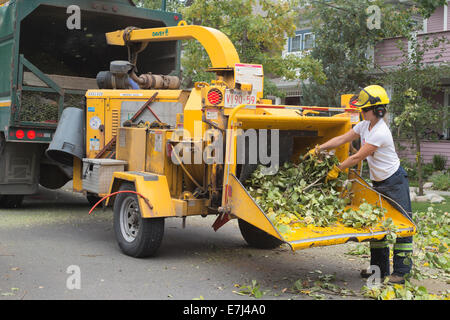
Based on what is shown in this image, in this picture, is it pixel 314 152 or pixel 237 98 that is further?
pixel 314 152

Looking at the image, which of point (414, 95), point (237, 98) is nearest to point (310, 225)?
point (237, 98)

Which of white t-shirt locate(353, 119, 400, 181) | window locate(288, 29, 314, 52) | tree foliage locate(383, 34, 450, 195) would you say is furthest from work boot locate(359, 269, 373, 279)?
window locate(288, 29, 314, 52)

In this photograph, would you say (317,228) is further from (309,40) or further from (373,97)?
(309,40)

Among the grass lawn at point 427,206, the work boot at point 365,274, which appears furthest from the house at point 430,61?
the work boot at point 365,274

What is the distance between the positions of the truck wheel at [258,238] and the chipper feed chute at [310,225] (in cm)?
127

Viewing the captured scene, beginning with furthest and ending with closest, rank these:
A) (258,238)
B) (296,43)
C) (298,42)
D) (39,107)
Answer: (296,43)
(298,42)
(39,107)
(258,238)

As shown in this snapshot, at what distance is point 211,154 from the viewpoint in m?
6.23

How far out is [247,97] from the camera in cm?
636

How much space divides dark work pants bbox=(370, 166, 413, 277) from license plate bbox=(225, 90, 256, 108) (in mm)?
1673

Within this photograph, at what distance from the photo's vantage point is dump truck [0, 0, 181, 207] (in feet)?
29.7

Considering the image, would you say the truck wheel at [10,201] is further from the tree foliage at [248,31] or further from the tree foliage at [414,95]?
the tree foliage at [414,95]

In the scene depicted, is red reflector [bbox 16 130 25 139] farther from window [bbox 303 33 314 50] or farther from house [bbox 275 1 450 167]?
window [bbox 303 33 314 50]

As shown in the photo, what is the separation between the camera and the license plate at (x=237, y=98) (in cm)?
611

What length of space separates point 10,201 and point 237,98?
559 centimetres
